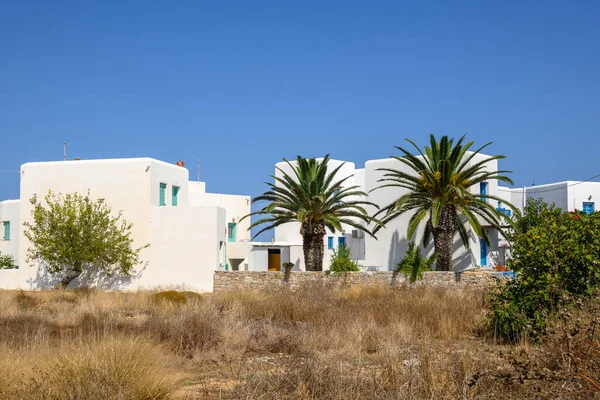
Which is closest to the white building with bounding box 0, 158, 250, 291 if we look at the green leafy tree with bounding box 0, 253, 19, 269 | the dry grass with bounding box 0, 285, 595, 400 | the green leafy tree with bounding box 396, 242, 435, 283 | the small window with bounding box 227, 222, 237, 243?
the green leafy tree with bounding box 0, 253, 19, 269

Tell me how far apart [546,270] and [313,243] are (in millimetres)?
18520

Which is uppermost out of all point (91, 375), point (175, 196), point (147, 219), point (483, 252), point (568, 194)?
point (568, 194)

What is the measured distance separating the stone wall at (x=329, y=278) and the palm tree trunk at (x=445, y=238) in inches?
42.2

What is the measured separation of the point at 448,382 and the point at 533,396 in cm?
96

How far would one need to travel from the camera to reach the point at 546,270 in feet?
43.6

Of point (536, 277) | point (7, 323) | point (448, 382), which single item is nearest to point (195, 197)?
point (7, 323)

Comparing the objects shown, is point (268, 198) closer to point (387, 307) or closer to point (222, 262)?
point (222, 262)

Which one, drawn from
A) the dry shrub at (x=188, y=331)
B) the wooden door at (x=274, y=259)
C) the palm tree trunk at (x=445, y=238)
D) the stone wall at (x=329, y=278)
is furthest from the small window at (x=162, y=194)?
the dry shrub at (x=188, y=331)

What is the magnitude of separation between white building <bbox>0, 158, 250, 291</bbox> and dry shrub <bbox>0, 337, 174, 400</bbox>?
72.6 ft

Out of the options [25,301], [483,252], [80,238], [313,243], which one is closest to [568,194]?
[483,252]

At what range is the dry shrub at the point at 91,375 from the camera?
7.41 metres

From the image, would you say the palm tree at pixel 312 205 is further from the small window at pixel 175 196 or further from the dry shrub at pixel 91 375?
the dry shrub at pixel 91 375

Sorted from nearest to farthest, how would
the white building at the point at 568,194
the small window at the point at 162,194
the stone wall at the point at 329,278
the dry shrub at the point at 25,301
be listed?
1. the dry shrub at the point at 25,301
2. the stone wall at the point at 329,278
3. the small window at the point at 162,194
4. the white building at the point at 568,194

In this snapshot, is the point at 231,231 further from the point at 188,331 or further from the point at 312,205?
the point at 188,331
